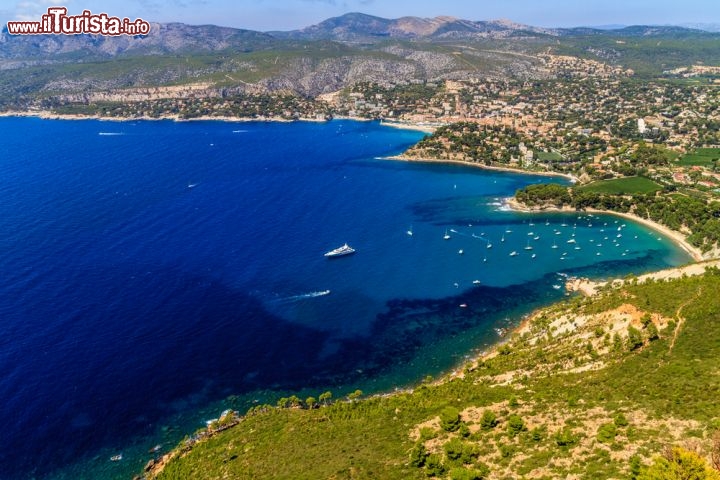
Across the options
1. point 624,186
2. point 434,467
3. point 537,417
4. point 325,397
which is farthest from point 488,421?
point 624,186

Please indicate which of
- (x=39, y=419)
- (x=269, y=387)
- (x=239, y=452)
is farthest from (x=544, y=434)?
(x=39, y=419)

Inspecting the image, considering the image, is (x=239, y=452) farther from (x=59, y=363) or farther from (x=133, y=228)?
(x=133, y=228)

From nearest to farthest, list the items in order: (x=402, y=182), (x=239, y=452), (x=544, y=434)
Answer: (x=544, y=434) < (x=239, y=452) < (x=402, y=182)

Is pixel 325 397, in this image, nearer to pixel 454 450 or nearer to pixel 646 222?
pixel 454 450

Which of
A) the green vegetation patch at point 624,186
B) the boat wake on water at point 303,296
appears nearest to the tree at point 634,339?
the boat wake on water at point 303,296

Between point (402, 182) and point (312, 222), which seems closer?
point (312, 222)

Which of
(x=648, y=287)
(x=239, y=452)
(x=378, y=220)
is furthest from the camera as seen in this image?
(x=378, y=220)

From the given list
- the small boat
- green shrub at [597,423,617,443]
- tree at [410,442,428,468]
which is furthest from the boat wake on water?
green shrub at [597,423,617,443]
